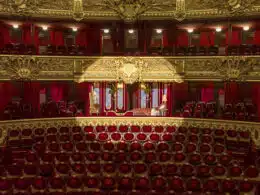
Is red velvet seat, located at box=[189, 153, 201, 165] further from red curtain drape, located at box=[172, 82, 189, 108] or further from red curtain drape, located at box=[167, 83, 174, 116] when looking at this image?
red curtain drape, located at box=[172, 82, 189, 108]

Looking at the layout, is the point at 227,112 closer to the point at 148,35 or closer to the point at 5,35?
the point at 148,35

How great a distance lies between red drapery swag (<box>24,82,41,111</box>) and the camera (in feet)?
38.7

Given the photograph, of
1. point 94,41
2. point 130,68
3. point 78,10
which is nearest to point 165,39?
point 130,68

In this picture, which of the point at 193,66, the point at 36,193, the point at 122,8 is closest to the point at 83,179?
the point at 36,193

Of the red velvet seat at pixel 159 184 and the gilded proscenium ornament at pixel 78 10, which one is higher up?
the gilded proscenium ornament at pixel 78 10

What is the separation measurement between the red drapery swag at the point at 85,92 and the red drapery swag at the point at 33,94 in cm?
153

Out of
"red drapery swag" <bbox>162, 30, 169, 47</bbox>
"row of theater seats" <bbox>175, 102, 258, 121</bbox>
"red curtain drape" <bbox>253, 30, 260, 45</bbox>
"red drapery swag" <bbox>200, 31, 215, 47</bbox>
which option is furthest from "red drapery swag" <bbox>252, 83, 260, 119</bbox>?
"red drapery swag" <bbox>162, 30, 169, 47</bbox>

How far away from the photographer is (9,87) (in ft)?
42.5

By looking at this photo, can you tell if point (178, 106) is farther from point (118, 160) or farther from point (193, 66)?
point (118, 160)

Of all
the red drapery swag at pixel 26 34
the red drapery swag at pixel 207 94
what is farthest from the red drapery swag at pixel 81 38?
the red drapery swag at pixel 207 94

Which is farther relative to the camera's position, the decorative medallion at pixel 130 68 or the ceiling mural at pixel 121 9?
the decorative medallion at pixel 130 68

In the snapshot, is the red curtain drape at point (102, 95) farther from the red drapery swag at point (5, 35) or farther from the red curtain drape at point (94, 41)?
the red drapery swag at point (5, 35)

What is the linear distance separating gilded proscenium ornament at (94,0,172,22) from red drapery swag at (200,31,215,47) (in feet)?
8.43

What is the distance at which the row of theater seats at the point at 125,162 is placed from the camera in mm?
6520
